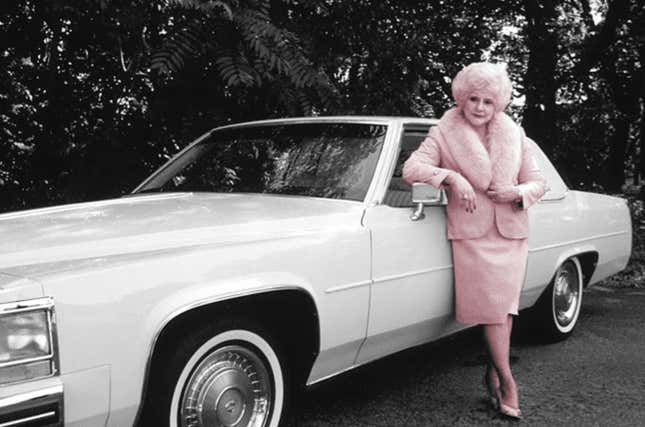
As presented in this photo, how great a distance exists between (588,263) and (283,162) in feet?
8.61

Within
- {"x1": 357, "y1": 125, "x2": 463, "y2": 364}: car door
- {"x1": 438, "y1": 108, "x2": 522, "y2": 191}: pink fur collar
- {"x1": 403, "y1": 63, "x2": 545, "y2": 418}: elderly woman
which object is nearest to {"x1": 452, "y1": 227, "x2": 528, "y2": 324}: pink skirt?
{"x1": 403, "y1": 63, "x2": 545, "y2": 418}: elderly woman

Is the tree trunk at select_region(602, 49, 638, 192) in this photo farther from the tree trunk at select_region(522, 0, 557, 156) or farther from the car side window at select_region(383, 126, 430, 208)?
the car side window at select_region(383, 126, 430, 208)

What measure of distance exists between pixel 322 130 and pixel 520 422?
1815 millimetres

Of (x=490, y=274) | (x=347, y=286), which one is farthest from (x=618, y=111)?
(x=347, y=286)

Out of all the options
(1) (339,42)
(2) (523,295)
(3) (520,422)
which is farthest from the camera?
(1) (339,42)

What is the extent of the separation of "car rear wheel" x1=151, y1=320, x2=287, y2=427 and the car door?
Answer: 559 millimetres

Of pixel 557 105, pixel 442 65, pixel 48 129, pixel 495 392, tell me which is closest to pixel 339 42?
pixel 442 65

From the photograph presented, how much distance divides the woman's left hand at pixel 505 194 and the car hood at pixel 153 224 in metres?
0.66

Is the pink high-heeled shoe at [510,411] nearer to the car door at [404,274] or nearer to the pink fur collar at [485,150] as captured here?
the car door at [404,274]

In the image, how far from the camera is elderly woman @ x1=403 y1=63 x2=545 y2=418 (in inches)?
136

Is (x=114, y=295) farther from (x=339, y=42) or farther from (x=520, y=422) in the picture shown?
(x=339, y=42)

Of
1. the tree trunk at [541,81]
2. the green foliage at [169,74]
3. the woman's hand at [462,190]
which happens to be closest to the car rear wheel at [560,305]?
the woman's hand at [462,190]

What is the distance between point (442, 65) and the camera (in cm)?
794

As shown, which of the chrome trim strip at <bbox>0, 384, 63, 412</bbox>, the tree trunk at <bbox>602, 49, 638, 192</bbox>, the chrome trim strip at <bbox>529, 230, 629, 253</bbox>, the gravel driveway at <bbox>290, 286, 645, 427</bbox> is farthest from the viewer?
the tree trunk at <bbox>602, 49, 638, 192</bbox>
